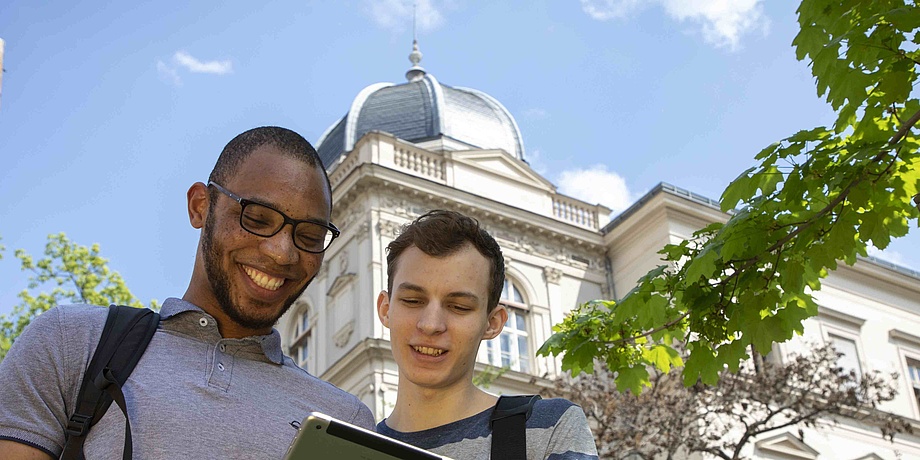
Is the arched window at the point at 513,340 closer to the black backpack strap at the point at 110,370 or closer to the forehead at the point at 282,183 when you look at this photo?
the forehead at the point at 282,183

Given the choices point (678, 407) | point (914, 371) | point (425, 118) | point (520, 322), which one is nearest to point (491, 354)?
point (520, 322)

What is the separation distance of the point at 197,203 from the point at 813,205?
466 centimetres

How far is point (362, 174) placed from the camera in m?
21.9

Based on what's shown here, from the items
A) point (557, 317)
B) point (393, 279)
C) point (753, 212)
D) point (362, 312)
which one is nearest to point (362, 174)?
point (362, 312)

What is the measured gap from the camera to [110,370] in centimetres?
245

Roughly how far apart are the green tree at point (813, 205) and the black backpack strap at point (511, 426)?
12.3ft

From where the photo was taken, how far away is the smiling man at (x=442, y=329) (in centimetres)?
281

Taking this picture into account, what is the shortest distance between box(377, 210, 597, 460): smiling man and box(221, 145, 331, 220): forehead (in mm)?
289

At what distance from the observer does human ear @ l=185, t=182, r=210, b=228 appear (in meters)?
2.95

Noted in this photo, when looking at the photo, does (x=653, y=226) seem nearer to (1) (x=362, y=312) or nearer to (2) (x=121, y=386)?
(1) (x=362, y=312)

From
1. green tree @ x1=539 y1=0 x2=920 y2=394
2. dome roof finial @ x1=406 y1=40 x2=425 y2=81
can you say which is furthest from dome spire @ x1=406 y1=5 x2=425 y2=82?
green tree @ x1=539 y1=0 x2=920 y2=394

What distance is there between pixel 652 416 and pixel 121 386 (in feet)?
56.7

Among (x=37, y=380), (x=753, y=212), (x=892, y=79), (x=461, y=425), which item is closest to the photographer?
(x=37, y=380)

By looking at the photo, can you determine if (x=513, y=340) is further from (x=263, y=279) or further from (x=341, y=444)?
(x=341, y=444)
